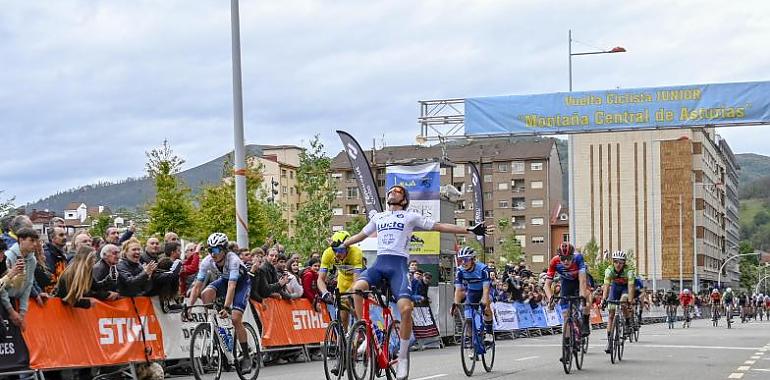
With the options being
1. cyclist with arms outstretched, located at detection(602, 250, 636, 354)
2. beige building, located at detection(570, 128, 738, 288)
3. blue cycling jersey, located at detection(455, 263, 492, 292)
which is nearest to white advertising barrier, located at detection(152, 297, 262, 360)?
blue cycling jersey, located at detection(455, 263, 492, 292)

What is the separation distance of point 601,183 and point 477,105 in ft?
326

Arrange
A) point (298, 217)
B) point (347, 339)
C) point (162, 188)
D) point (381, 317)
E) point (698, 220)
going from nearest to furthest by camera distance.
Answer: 1. point (347, 339)
2. point (381, 317)
3. point (162, 188)
4. point (298, 217)
5. point (698, 220)

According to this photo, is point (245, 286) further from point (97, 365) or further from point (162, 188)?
point (162, 188)

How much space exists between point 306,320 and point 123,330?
20.7 feet

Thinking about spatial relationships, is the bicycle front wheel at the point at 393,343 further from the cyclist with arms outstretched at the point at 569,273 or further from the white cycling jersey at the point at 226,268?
the cyclist with arms outstretched at the point at 569,273

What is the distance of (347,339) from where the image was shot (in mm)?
12086

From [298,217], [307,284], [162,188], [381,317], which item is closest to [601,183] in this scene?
[298,217]

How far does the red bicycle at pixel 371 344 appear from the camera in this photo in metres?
12.1

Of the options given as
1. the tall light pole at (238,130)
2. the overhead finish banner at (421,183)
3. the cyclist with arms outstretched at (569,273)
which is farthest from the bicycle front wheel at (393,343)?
the overhead finish banner at (421,183)

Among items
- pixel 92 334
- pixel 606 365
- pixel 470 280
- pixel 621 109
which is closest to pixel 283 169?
pixel 621 109

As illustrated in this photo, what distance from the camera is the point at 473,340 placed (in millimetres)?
16047

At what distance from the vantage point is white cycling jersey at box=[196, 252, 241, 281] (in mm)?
14320

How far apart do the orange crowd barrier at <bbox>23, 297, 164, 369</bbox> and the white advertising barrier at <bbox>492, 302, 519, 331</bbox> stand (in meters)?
16.5

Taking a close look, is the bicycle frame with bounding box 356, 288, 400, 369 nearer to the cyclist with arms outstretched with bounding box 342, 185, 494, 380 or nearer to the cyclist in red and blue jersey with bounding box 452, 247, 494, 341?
the cyclist with arms outstretched with bounding box 342, 185, 494, 380
